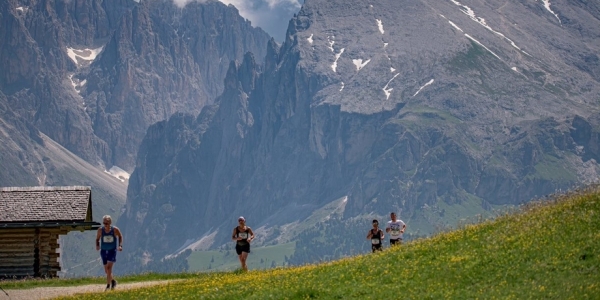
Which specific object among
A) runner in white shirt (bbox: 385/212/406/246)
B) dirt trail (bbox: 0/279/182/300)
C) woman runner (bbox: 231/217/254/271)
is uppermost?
runner in white shirt (bbox: 385/212/406/246)

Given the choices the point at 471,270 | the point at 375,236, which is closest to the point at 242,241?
the point at 375,236

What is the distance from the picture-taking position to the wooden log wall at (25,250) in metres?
57.2

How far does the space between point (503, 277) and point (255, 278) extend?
34.5 ft

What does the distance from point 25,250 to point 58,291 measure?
16.0m

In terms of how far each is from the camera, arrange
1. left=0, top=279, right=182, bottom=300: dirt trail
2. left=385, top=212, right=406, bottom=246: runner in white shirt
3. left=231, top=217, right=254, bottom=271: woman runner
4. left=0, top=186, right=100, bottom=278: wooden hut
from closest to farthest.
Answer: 1. left=0, top=279, right=182, bottom=300: dirt trail
2. left=231, top=217, right=254, bottom=271: woman runner
3. left=385, top=212, right=406, bottom=246: runner in white shirt
4. left=0, top=186, right=100, bottom=278: wooden hut

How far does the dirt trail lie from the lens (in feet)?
134

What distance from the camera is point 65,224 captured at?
56.6m

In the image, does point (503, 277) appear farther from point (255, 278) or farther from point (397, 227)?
point (397, 227)

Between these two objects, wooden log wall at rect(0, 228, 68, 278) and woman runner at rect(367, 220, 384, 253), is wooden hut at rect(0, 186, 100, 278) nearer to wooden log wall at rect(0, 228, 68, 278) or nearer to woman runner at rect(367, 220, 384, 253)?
wooden log wall at rect(0, 228, 68, 278)

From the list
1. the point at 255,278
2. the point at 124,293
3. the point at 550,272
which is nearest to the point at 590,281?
the point at 550,272

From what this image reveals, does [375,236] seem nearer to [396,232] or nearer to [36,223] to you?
[396,232]

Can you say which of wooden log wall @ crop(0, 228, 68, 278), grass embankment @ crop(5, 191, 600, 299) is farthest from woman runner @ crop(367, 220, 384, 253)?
wooden log wall @ crop(0, 228, 68, 278)

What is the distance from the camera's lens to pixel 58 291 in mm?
42688

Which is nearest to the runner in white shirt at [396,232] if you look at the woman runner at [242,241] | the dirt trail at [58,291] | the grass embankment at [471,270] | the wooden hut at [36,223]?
the grass embankment at [471,270]
